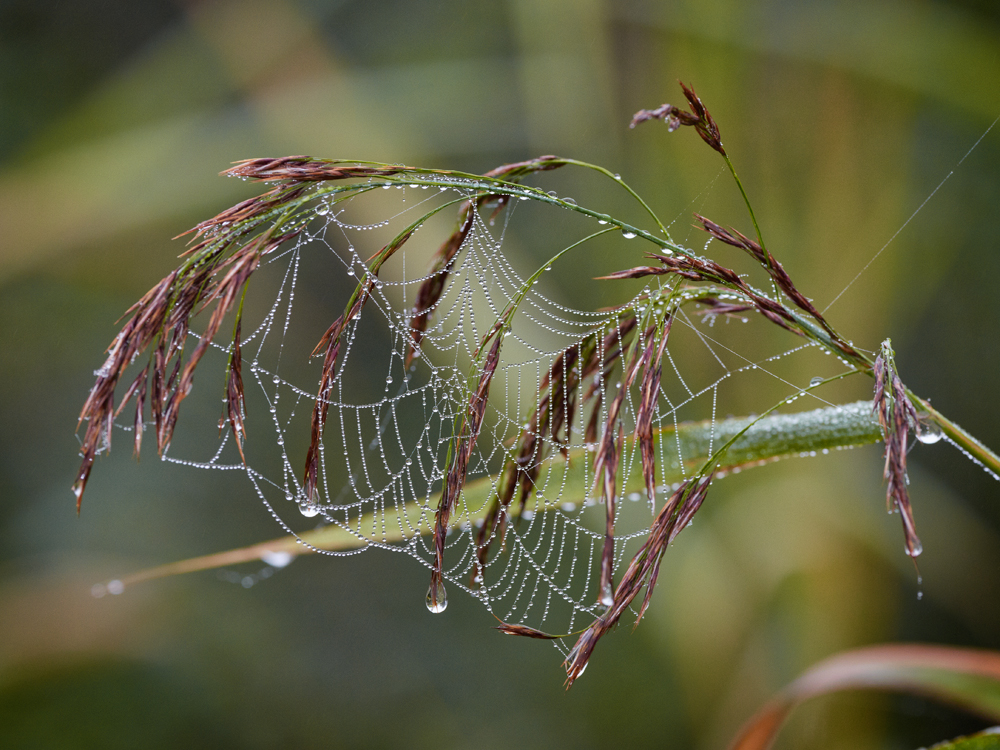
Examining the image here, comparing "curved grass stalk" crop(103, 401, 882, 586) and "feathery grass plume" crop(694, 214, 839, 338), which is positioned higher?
"feathery grass plume" crop(694, 214, 839, 338)

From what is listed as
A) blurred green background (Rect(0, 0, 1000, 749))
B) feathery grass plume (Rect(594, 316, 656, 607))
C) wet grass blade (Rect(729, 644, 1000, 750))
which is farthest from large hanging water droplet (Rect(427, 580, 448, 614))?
blurred green background (Rect(0, 0, 1000, 749))

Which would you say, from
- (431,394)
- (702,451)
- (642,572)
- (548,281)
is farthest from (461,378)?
(642,572)

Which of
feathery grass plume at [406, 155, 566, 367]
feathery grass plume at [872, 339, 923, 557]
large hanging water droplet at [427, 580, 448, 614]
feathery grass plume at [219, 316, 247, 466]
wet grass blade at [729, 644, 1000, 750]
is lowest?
wet grass blade at [729, 644, 1000, 750]

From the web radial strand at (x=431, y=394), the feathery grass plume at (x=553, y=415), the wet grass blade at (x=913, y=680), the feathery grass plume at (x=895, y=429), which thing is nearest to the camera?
the feathery grass plume at (x=895, y=429)

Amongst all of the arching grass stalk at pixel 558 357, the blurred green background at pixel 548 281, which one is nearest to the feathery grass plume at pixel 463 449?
the arching grass stalk at pixel 558 357

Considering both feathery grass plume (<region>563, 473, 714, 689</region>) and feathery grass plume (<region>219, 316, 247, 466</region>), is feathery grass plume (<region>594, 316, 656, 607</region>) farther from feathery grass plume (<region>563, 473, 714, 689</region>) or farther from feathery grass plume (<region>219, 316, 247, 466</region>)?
A: feathery grass plume (<region>219, 316, 247, 466</region>)

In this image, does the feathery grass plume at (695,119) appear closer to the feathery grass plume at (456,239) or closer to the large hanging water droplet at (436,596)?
the feathery grass plume at (456,239)
